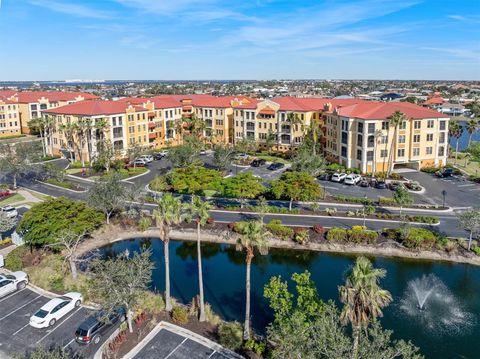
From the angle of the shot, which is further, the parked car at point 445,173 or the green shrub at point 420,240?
the parked car at point 445,173

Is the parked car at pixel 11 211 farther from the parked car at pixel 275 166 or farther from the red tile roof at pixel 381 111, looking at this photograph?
the red tile roof at pixel 381 111

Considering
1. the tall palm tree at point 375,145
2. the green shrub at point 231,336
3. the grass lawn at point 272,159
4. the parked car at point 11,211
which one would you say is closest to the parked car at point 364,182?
the tall palm tree at point 375,145

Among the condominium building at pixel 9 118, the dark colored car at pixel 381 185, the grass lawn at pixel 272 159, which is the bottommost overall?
the dark colored car at pixel 381 185

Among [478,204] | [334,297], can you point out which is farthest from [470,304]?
[478,204]

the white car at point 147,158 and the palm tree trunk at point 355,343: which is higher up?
the palm tree trunk at point 355,343

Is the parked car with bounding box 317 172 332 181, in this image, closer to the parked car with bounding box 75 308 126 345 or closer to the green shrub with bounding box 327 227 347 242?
the green shrub with bounding box 327 227 347 242

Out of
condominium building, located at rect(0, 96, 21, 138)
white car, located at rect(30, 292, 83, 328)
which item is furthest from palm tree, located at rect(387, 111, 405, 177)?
condominium building, located at rect(0, 96, 21, 138)

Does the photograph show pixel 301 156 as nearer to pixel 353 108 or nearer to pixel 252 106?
pixel 353 108

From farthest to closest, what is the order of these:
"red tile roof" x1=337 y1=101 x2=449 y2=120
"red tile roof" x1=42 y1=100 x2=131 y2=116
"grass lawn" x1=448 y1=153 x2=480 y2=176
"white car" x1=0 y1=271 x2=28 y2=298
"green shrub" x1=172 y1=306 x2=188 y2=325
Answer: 1. "red tile roof" x1=42 y1=100 x2=131 y2=116
2. "grass lawn" x1=448 y1=153 x2=480 y2=176
3. "red tile roof" x1=337 y1=101 x2=449 y2=120
4. "white car" x1=0 y1=271 x2=28 y2=298
5. "green shrub" x1=172 y1=306 x2=188 y2=325
